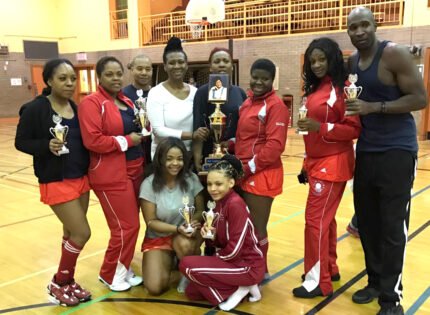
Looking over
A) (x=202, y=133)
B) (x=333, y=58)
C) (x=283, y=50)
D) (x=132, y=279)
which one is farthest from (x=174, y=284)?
(x=283, y=50)

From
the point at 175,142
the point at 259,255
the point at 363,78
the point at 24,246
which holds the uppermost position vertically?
the point at 363,78

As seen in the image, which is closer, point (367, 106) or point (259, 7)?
point (367, 106)

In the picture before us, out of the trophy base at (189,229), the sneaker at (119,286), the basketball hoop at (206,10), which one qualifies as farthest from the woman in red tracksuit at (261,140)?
the basketball hoop at (206,10)

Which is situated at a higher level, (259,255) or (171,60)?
(171,60)

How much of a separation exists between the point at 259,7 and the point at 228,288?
12527 mm

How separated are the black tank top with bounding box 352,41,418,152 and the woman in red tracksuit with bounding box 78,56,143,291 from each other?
5.07ft

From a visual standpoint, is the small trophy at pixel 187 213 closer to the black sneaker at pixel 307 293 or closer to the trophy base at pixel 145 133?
the trophy base at pixel 145 133

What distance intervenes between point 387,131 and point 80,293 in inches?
92.3

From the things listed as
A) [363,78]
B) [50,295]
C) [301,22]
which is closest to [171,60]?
[363,78]

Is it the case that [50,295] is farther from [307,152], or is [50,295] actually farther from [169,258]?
[307,152]

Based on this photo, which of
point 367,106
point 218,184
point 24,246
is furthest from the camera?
point 24,246

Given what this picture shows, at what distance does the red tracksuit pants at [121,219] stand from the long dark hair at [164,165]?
177mm

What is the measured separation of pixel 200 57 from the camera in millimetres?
14492

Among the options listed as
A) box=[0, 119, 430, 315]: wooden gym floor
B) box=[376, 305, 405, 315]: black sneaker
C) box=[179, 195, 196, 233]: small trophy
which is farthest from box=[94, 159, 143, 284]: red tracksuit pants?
box=[376, 305, 405, 315]: black sneaker
